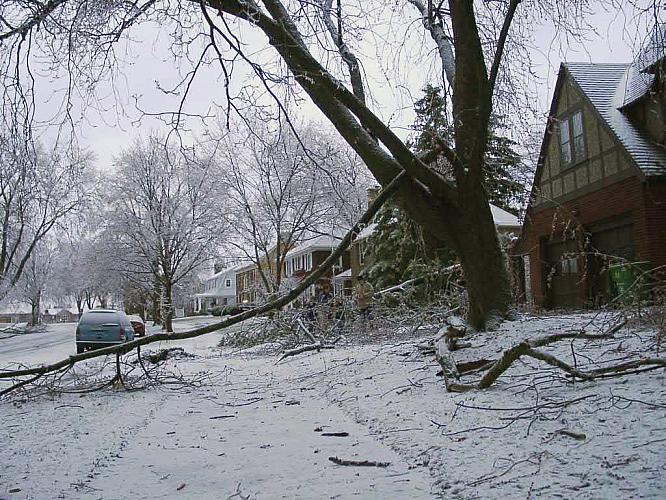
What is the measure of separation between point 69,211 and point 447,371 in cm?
1764

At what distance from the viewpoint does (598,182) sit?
18125mm

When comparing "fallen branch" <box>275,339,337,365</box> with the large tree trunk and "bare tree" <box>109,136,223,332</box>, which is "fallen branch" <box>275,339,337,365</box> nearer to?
the large tree trunk

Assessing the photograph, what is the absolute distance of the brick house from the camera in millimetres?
16016

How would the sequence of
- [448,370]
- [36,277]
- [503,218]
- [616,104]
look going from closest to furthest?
[448,370], [616,104], [503,218], [36,277]

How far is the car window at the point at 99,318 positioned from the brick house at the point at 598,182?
13.5m

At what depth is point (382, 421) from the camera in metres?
6.13

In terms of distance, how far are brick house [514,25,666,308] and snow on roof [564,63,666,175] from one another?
1.0 inches

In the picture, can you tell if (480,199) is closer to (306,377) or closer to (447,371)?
(447,371)

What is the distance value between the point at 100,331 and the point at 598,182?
16.4 m

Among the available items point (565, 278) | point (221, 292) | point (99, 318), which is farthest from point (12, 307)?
point (565, 278)

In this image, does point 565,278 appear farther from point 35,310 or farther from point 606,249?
point 35,310

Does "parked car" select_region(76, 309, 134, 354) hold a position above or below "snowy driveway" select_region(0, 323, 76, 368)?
above

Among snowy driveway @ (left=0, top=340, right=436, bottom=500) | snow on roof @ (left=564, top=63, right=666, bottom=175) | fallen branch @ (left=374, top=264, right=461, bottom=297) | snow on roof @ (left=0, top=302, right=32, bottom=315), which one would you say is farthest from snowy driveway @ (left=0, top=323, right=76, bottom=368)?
snow on roof @ (left=0, top=302, right=32, bottom=315)

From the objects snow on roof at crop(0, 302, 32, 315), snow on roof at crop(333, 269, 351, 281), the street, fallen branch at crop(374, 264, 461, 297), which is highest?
snow on roof at crop(333, 269, 351, 281)
